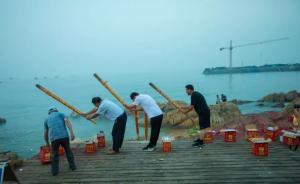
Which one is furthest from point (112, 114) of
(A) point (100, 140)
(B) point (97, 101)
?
(A) point (100, 140)

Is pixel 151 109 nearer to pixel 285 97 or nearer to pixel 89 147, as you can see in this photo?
pixel 89 147

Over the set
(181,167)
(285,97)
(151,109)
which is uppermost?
(151,109)

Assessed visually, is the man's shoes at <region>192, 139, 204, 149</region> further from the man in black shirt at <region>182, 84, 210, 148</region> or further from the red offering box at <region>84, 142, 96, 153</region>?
the red offering box at <region>84, 142, 96, 153</region>

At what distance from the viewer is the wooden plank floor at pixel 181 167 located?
239 inches

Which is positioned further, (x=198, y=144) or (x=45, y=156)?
(x=198, y=144)

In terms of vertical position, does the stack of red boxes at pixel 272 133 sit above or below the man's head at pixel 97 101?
below

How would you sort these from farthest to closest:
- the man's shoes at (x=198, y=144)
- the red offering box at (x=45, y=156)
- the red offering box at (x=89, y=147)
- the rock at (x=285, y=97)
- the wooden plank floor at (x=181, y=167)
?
1. the rock at (x=285, y=97)
2. the man's shoes at (x=198, y=144)
3. the red offering box at (x=89, y=147)
4. the red offering box at (x=45, y=156)
5. the wooden plank floor at (x=181, y=167)

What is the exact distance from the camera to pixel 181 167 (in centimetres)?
680

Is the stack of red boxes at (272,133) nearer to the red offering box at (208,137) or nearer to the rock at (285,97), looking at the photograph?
the red offering box at (208,137)

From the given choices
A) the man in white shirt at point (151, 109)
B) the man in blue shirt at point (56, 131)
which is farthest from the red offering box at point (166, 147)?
the man in blue shirt at point (56, 131)

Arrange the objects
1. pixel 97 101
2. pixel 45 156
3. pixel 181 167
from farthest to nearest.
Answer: pixel 97 101
pixel 45 156
pixel 181 167

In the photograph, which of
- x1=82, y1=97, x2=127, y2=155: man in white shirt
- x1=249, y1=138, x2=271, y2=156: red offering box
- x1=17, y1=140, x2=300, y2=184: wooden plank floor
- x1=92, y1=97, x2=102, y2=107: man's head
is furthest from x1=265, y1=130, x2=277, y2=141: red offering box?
x1=92, y1=97, x2=102, y2=107: man's head

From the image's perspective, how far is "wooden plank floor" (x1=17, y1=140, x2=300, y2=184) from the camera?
19.9ft

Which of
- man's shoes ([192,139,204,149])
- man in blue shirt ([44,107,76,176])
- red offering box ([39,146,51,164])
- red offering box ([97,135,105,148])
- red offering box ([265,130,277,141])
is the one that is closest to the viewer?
man in blue shirt ([44,107,76,176])
